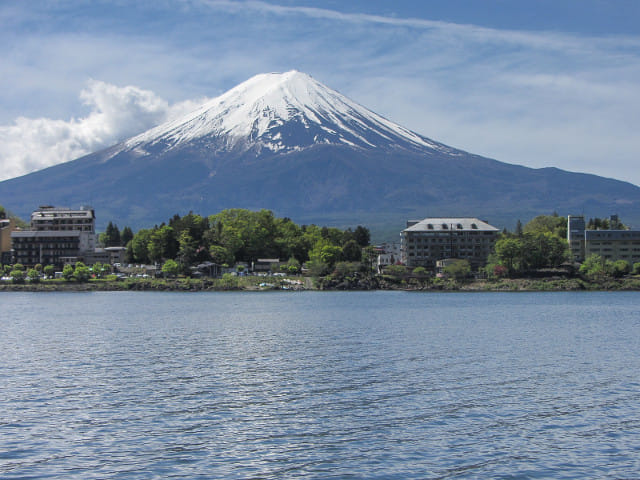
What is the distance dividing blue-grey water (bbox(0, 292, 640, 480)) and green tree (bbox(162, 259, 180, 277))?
53713 millimetres

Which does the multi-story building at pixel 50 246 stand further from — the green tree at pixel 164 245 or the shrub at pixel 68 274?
the shrub at pixel 68 274

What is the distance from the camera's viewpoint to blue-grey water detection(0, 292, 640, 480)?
14.5m

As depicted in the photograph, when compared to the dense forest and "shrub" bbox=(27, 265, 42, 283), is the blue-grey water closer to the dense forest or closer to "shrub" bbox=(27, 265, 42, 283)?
"shrub" bbox=(27, 265, 42, 283)

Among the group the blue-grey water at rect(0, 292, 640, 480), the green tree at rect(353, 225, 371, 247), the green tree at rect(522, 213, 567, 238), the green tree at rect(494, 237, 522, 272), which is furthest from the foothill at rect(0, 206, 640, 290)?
the blue-grey water at rect(0, 292, 640, 480)

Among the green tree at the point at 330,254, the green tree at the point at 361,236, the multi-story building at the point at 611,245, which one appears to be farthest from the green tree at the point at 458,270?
the green tree at the point at 361,236

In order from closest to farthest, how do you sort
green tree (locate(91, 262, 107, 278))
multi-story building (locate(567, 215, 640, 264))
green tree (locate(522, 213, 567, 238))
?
green tree (locate(91, 262, 107, 278)), multi-story building (locate(567, 215, 640, 264)), green tree (locate(522, 213, 567, 238))

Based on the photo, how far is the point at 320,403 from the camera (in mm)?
19516

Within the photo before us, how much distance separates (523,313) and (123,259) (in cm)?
7908

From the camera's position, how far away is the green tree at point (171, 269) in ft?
304

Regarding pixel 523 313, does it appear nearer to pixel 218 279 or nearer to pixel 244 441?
pixel 244 441

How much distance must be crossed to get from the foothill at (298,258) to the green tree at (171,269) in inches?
4.9

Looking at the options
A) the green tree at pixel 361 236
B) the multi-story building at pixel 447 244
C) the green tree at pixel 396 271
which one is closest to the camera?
the green tree at pixel 396 271

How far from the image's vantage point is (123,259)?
116562 mm

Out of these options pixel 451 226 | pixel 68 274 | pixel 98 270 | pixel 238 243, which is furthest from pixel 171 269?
pixel 451 226
